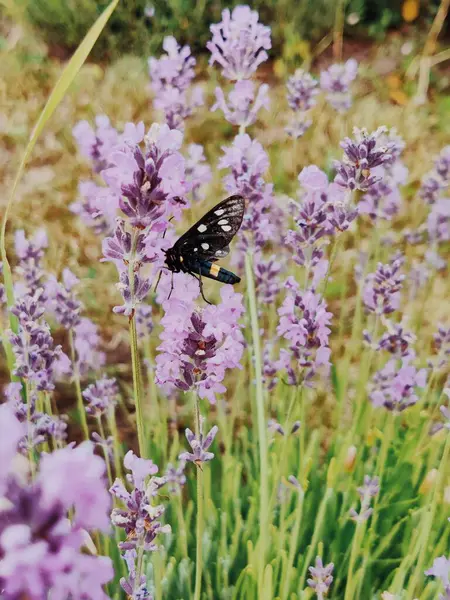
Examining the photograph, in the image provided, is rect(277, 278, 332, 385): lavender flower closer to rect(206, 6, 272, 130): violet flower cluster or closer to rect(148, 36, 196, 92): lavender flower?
rect(206, 6, 272, 130): violet flower cluster

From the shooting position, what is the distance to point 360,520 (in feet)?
4.77

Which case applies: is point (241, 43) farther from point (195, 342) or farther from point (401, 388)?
point (401, 388)

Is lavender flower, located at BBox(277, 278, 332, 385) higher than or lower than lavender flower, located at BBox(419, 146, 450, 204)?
lower

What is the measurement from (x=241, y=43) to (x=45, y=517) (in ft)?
4.28

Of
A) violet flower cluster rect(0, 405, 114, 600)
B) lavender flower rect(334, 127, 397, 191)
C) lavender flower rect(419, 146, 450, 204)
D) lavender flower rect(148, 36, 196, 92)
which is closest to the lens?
violet flower cluster rect(0, 405, 114, 600)

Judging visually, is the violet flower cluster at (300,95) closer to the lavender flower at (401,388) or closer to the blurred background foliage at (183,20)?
the lavender flower at (401,388)

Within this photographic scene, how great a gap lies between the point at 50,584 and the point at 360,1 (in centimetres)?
627

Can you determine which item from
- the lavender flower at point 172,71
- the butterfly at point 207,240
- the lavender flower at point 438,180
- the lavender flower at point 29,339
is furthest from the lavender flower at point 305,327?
the lavender flower at point 438,180

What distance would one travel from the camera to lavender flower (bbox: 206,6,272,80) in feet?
5.19

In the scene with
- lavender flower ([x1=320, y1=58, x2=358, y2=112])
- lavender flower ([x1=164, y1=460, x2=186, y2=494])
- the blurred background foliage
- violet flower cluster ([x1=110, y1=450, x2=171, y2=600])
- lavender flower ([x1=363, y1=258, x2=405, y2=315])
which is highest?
the blurred background foliage

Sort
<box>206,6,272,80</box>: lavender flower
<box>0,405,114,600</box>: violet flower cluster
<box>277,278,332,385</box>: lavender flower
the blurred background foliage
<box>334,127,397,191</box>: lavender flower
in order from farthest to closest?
the blurred background foliage < <box>206,6,272,80</box>: lavender flower < <box>277,278,332,385</box>: lavender flower < <box>334,127,397,191</box>: lavender flower < <box>0,405,114,600</box>: violet flower cluster

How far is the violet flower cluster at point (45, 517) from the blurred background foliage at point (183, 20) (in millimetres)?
5128

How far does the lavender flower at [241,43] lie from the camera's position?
5.19 feet

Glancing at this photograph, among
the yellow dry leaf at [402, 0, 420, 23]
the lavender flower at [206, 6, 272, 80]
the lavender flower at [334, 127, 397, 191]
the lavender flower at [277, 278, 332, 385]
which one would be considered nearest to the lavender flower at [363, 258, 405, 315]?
the lavender flower at [277, 278, 332, 385]
